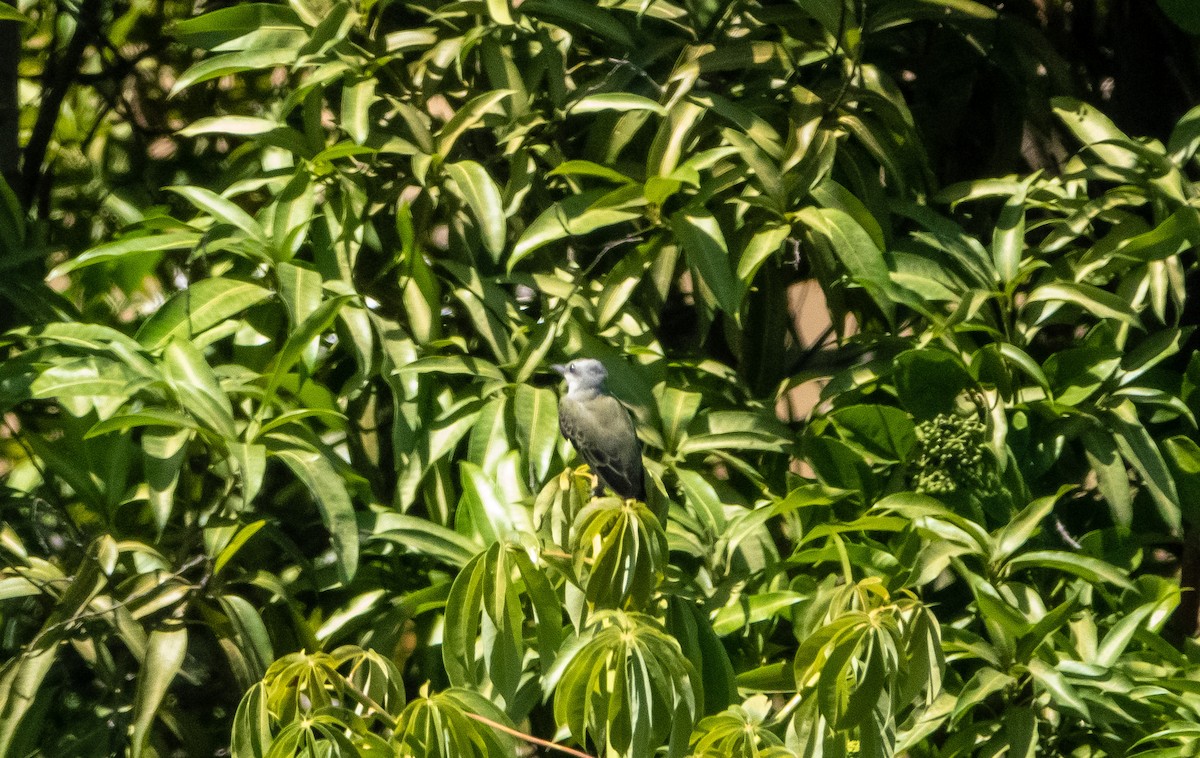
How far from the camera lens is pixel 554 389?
9.53 feet

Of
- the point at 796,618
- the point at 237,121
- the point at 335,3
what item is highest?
the point at 335,3

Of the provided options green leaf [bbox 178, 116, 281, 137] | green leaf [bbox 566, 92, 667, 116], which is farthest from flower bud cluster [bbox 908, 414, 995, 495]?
green leaf [bbox 178, 116, 281, 137]

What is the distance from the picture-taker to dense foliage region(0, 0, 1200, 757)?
2469mm

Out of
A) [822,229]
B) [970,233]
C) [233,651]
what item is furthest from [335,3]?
[970,233]

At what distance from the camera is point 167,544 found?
274cm

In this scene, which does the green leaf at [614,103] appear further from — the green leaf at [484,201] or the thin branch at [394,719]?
the thin branch at [394,719]

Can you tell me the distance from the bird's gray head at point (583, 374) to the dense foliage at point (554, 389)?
0.04 m

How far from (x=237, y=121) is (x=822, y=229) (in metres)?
1.27

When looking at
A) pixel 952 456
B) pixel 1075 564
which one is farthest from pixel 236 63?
pixel 1075 564

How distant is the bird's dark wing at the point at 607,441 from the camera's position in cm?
295

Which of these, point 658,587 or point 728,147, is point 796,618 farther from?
point 728,147

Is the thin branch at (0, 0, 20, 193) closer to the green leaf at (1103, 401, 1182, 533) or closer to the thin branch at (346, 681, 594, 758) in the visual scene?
the thin branch at (346, 681, 594, 758)

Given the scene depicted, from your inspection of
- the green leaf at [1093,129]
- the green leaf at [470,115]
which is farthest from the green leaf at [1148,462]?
the green leaf at [470,115]

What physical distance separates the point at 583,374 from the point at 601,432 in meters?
0.17
